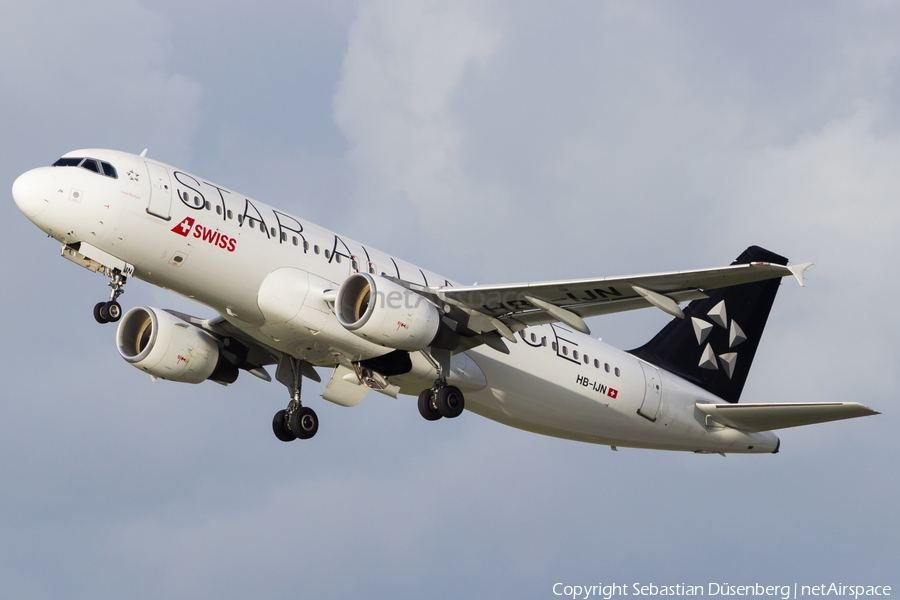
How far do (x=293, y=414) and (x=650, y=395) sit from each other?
11127 mm

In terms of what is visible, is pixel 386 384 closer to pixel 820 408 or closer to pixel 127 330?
pixel 127 330

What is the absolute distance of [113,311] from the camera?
81.4 feet

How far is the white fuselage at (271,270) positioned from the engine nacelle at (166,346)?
119 inches

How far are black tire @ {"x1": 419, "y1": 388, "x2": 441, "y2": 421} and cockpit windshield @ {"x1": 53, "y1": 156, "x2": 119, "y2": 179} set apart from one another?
9.56 meters

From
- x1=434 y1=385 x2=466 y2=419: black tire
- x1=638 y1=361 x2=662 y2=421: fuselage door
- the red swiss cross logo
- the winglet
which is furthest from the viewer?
x1=638 y1=361 x2=662 y2=421: fuselage door

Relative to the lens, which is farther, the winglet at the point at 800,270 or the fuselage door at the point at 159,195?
the fuselage door at the point at 159,195

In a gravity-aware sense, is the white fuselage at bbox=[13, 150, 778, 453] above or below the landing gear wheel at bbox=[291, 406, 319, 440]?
above

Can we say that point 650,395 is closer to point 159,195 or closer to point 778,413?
point 778,413

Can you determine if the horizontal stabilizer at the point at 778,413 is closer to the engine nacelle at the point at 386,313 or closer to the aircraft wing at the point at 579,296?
the aircraft wing at the point at 579,296

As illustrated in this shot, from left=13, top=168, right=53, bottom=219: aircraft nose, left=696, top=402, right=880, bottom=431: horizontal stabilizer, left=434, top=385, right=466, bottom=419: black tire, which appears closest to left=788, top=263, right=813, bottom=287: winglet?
left=696, top=402, right=880, bottom=431: horizontal stabilizer

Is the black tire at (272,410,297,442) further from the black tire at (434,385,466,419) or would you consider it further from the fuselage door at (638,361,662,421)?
the fuselage door at (638,361,662,421)

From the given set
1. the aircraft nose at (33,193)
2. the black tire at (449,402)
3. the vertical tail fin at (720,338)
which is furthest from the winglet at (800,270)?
the aircraft nose at (33,193)

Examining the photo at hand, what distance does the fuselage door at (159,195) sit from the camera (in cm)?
2439

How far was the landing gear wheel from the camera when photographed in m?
30.1
